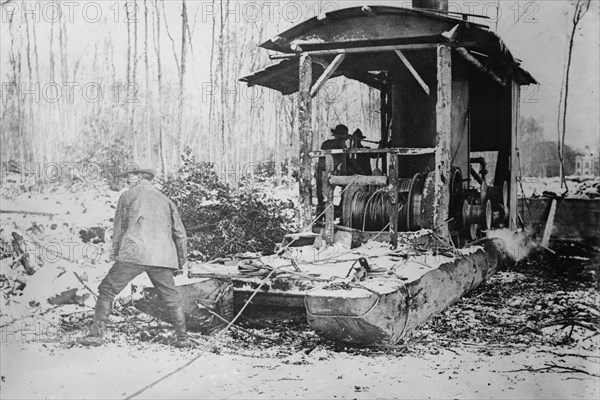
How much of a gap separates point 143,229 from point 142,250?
18cm

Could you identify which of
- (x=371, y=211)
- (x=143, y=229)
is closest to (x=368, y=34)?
(x=371, y=211)

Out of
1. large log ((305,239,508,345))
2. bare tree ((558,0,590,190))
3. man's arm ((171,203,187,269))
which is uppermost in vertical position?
bare tree ((558,0,590,190))

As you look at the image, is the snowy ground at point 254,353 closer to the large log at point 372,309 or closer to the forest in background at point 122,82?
the large log at point 372,309

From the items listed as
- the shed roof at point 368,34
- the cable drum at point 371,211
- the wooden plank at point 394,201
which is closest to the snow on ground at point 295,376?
the wooden plank at point 394,201

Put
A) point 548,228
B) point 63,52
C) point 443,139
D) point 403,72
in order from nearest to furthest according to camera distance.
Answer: point 63,52 → point 443,139 → point 403,72 → point 548,228

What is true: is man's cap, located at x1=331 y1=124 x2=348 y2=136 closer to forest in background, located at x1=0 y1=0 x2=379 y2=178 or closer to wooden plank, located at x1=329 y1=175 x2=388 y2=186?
wooden plank, located at x1=329 y1=175 x2=388 y2=186

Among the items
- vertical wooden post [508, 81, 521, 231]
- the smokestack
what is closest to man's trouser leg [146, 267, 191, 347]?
the smokestack

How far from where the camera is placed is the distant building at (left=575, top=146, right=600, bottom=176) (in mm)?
5742

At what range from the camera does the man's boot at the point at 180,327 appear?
529 centimetres

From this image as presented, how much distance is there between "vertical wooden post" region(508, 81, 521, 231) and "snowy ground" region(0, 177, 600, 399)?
3.33 meters

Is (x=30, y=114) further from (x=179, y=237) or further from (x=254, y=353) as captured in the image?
A: (x=254, y=353)

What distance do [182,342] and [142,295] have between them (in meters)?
0.59

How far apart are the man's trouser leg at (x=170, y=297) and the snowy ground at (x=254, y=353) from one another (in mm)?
125

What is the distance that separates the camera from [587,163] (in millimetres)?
5801
